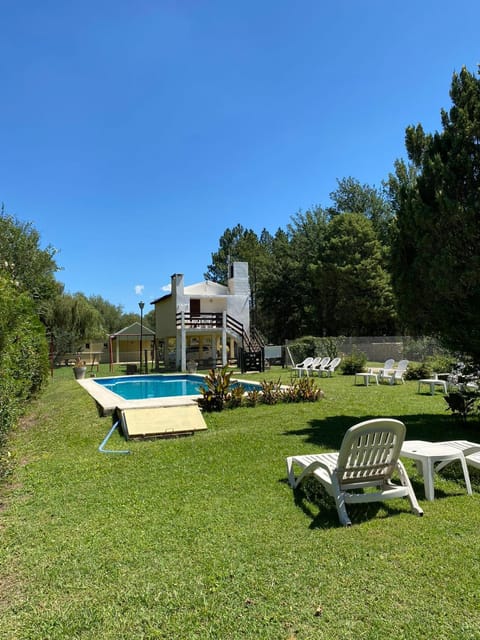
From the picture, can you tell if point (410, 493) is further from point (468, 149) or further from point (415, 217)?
point (468, 149)

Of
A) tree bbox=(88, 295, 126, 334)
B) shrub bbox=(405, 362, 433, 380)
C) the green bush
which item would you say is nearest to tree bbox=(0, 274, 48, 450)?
the green bush

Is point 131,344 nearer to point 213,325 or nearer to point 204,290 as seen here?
point 204,290

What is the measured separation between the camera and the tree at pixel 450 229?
269 inches

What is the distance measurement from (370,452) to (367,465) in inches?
5.6

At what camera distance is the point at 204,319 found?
2462 cm

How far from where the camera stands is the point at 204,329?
24.8 m

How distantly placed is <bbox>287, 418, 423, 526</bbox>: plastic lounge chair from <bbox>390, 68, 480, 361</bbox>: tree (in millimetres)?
3843

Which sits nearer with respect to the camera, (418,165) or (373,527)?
(373,527)

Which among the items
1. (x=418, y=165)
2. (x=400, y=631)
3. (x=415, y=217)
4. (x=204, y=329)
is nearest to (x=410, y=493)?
(x=400, y=631)

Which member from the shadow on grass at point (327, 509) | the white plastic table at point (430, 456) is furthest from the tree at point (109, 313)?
the white plastic table at point (430, 456)

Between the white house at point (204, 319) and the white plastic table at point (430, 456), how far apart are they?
1950cm

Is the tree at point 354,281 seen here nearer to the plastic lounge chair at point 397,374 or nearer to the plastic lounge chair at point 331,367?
the plastic lounge chair at point 331,367

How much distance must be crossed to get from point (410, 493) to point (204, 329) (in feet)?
69.3

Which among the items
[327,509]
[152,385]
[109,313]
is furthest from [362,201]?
[327,509]
